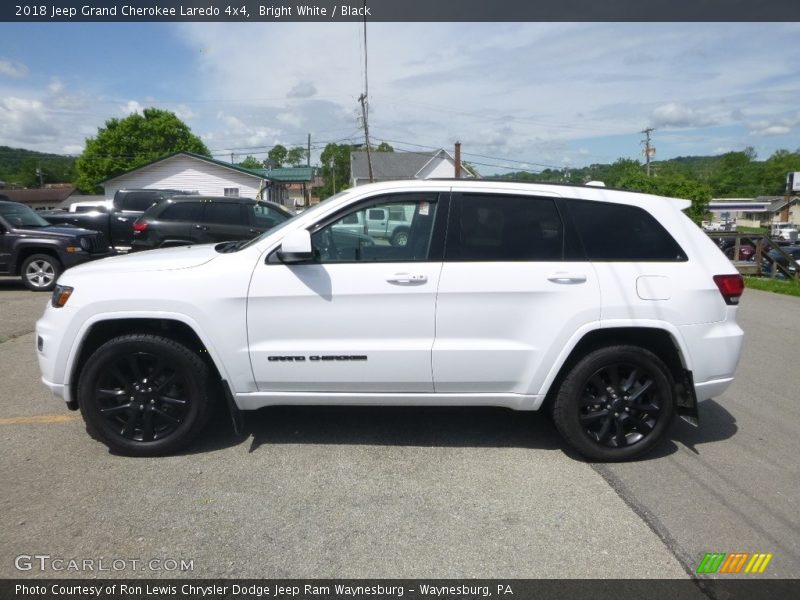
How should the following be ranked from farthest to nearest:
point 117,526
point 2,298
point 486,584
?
point 2,298 < point 117,526 < point 486,584

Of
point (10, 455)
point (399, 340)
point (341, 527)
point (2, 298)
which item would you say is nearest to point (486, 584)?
point (341, 527)

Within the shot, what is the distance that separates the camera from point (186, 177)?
35.3 meters

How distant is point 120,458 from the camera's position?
150 inches

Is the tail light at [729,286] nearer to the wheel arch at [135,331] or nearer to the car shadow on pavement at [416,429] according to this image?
the car shadow on pavement at [416,429]

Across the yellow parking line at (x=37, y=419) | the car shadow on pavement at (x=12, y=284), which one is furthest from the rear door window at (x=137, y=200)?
the yellow parking line at (x=37, y=419)

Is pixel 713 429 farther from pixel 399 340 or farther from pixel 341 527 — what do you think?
pixel 341 527

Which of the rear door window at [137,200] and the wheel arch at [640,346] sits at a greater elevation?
the rear door window at [137,200]

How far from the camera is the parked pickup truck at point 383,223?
12.3 ft

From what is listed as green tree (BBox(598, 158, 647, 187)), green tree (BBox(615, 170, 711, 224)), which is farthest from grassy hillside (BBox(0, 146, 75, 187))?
green tree (BBox(615, 170, 711, 224))

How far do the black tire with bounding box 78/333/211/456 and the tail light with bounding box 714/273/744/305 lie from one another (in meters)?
3.45

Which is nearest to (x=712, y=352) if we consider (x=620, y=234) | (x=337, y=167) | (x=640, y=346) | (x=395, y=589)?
(x=640, y=346)

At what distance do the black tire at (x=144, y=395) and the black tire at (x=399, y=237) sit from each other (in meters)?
1.51

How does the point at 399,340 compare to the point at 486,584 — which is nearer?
the point at 486,584

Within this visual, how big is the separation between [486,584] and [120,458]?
258cm
